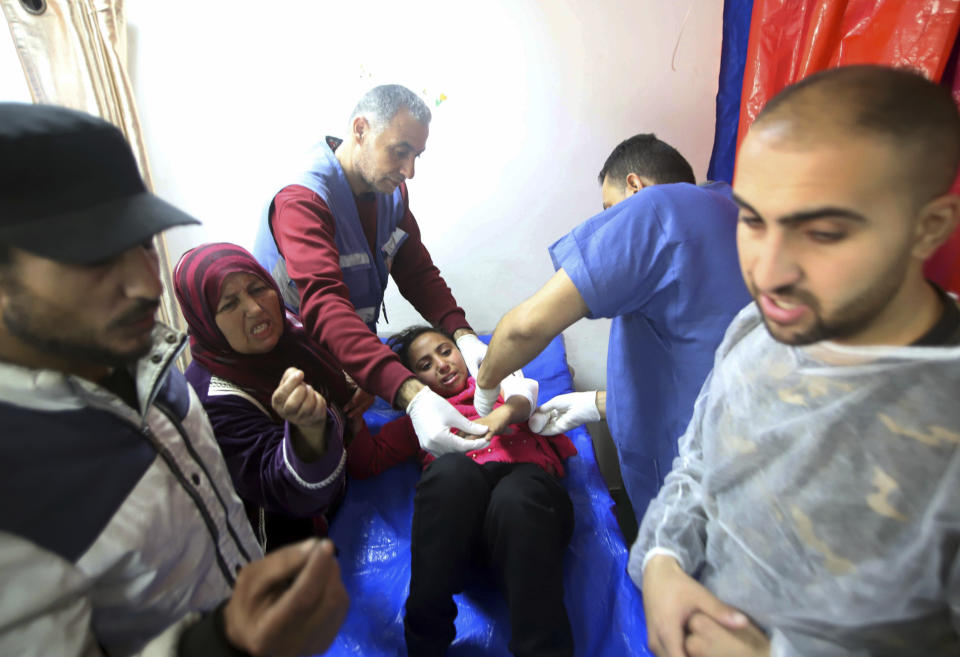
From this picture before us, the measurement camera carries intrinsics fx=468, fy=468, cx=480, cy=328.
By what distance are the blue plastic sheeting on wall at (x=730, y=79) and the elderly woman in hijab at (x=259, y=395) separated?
157cm

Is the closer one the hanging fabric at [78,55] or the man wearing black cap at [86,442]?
the man wearing black cap at [86,442]

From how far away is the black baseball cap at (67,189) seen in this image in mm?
481

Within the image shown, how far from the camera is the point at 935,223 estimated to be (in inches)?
17.5

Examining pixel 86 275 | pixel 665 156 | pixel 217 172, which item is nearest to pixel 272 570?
pixel 86 275

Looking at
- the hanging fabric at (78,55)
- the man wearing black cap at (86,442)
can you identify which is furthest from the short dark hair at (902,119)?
the hanging fabric at (78,55)

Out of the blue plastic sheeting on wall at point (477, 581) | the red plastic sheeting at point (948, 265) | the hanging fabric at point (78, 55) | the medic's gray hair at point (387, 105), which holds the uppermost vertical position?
the hanging fabric at point (78, 55)

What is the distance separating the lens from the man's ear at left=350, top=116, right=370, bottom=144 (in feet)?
4.97

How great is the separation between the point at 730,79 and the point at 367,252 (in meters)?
1.41

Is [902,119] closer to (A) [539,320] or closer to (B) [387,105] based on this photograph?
(A) [539,320]

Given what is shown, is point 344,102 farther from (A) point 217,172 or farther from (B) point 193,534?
(B) point 193,534

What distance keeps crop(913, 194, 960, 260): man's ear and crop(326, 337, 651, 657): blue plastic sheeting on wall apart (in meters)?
0.93

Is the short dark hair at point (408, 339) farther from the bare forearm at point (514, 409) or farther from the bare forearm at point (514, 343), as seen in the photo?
the bare forearm at point (514, 343)

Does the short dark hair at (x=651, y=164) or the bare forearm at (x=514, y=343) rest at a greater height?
the short dark hair at (x=651, y=164)

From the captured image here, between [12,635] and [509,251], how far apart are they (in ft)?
6.48
